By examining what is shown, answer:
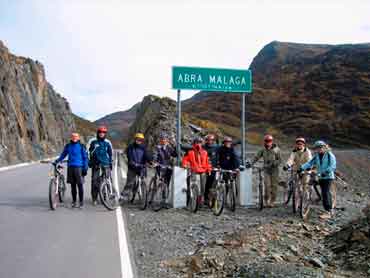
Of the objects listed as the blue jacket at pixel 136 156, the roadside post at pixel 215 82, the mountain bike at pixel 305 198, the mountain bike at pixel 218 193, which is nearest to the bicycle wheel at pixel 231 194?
the mountain bike at pixel 218 193

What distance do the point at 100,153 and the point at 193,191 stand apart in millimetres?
2495

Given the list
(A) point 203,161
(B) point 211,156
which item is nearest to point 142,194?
(A) point 203,161

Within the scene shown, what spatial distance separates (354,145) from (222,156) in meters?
72.2

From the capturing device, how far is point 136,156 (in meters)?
14.0

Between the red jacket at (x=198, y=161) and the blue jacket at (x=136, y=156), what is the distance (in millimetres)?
1074

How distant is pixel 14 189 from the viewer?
17875 millimetres

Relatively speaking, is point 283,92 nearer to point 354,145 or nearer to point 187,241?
point 354,145

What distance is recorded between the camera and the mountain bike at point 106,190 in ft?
42.9

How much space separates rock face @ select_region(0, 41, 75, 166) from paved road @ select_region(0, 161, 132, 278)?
78.0 feet

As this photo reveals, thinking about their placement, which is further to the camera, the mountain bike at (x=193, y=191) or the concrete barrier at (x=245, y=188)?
the concrete barrier at (x=245, y=188)

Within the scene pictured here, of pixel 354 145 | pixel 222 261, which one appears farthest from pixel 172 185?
pixel 354 145

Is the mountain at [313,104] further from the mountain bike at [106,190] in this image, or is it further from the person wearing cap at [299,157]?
the mountain bike at [106,190]

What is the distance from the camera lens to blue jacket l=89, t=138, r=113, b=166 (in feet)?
44.7

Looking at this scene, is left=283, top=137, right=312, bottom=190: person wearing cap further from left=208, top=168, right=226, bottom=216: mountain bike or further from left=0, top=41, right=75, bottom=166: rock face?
left=0, top=41, right=75, bottom=166: rock face
